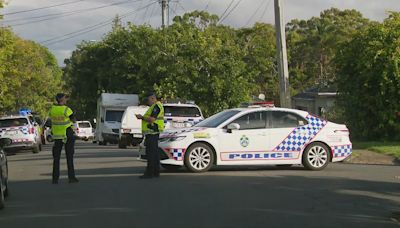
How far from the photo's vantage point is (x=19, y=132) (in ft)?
92.8

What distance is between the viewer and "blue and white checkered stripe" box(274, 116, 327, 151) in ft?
47.5

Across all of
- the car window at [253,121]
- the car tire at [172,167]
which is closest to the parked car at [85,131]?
the car tire at [172,167]

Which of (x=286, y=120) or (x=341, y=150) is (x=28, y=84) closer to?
(x=286, y=120)

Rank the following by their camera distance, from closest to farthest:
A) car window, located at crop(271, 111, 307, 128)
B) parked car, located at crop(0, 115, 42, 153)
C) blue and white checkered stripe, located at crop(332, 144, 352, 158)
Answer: car window, located at crop(271, 111, 307, 128)
blue and white checkered stripe, located at crop(332, 144, 352, 158)
parked car, located at crop(0, 115, 42, 153)

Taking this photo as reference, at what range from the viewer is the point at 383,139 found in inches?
937

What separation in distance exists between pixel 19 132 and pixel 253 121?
1655cm

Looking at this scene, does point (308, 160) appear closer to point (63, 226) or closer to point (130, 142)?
point (63, 226)

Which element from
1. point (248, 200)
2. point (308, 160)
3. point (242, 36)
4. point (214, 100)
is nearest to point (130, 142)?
point (214, 100)

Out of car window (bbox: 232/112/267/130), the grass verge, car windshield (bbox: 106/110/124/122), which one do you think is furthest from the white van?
car window (bbox: 232/112/267/130)

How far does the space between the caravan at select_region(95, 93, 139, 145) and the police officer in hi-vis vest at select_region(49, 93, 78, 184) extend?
2025 cm

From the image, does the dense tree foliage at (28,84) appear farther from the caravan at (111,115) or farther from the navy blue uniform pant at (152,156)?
the navy blue uniform pant at (152,156)

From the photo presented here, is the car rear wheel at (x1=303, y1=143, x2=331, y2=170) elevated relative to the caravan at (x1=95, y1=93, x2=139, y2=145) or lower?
lower

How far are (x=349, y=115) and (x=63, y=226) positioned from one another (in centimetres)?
1817

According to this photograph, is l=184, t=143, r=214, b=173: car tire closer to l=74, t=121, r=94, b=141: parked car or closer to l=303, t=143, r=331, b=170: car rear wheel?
l=303, t=143, r=331, b=170: car rear wheel
